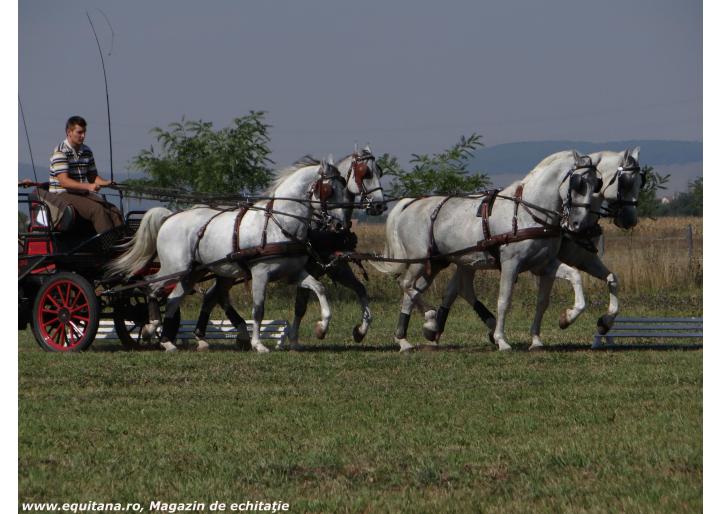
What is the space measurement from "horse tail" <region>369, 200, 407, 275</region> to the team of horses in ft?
0.05

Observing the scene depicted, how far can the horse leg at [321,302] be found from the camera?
1409 cm

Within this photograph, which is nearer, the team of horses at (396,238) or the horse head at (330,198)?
the team of horses at (396,238)

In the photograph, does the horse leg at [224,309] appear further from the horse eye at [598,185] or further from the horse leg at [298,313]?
the horse eye at [598,185]

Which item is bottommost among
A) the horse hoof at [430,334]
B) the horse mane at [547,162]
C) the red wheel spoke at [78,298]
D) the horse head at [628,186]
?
the horse hoof at [430,334]

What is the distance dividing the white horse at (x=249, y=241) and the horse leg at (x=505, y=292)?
1.88 metres

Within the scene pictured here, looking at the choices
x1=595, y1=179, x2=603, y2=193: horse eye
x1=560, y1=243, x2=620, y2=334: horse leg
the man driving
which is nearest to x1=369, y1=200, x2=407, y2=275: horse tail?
x1=560, y1=243, x2=620, y2=334: horse leg

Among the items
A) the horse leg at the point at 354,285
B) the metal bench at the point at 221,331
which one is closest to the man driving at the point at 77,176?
the metal bench at the point at 221,331

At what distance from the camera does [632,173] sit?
1359 cm

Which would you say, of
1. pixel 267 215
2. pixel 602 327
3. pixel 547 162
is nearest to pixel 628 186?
pixel 547 162

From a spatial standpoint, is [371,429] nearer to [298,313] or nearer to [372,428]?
[372,428]

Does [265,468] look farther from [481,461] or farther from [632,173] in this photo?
[632,173]

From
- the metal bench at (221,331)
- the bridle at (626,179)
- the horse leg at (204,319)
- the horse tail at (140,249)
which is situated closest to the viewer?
the bridle at (626,179)

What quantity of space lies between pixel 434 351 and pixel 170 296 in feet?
10.4

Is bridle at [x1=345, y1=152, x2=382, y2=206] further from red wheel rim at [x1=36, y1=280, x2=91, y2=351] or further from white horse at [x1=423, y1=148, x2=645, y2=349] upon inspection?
red wheel rim at [x1=36, y1=280, x2=91, y2=351]
